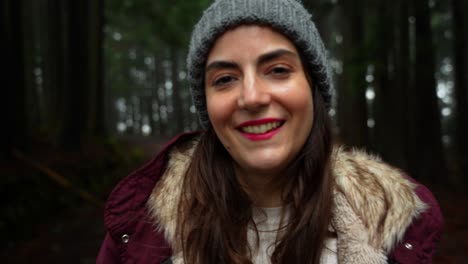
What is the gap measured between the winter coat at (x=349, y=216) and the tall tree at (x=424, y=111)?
27.2ft

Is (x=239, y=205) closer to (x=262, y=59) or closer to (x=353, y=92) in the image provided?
(x=262, y=59)

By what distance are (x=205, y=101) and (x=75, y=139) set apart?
35.2 ft

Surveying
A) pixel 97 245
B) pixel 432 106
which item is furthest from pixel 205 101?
pixel 432 106

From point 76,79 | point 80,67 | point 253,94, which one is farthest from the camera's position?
point 80,67

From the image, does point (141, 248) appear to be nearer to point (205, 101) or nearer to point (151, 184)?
point (151, 184)

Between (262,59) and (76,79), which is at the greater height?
(76,79)

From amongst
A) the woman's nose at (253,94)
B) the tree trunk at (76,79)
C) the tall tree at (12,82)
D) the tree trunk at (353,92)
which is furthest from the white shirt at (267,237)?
the tree trunk at (76,79)

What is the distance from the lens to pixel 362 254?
1.94m

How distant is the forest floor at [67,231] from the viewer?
6.33 m

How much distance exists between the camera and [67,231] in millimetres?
7762

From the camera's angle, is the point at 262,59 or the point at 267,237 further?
the point at 267,237

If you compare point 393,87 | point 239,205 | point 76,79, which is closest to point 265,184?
point 239,205

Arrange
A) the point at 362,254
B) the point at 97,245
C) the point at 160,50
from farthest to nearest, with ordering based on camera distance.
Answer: the point at 160,50
the point at 97,245
the point at 362,254

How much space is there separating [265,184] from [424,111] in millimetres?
8923
